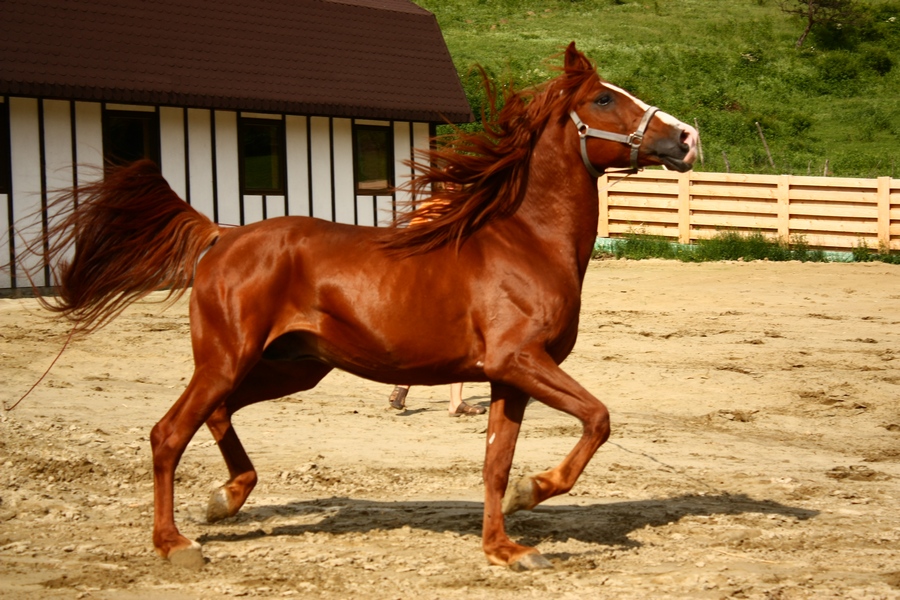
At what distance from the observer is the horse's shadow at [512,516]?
5871 millimetres

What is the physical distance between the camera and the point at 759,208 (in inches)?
808

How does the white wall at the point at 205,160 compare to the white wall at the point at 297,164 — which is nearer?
the white wall at the point at 205,160

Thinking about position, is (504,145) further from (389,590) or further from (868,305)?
(868,305)

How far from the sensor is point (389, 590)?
15.8 ft

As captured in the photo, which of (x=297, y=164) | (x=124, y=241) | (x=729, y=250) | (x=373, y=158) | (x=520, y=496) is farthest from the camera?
(x=373, y=158)

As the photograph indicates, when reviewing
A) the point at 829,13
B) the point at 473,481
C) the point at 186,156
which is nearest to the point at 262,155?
the point at 186,156

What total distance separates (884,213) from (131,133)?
1327 cm

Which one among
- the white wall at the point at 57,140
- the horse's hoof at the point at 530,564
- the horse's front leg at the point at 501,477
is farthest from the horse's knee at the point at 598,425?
the white wall at the point at 57,140

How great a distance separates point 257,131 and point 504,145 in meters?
15.2

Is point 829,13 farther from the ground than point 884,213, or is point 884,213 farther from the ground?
point 829,13

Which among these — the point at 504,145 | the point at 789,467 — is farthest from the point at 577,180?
the point at 789,467

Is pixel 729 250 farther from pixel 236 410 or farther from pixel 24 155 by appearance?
pixel 236 410

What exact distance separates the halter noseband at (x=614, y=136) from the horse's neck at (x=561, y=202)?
0.05 m

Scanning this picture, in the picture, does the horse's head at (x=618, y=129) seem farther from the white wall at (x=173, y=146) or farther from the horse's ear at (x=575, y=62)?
the white wall at (x=173, y=146)
